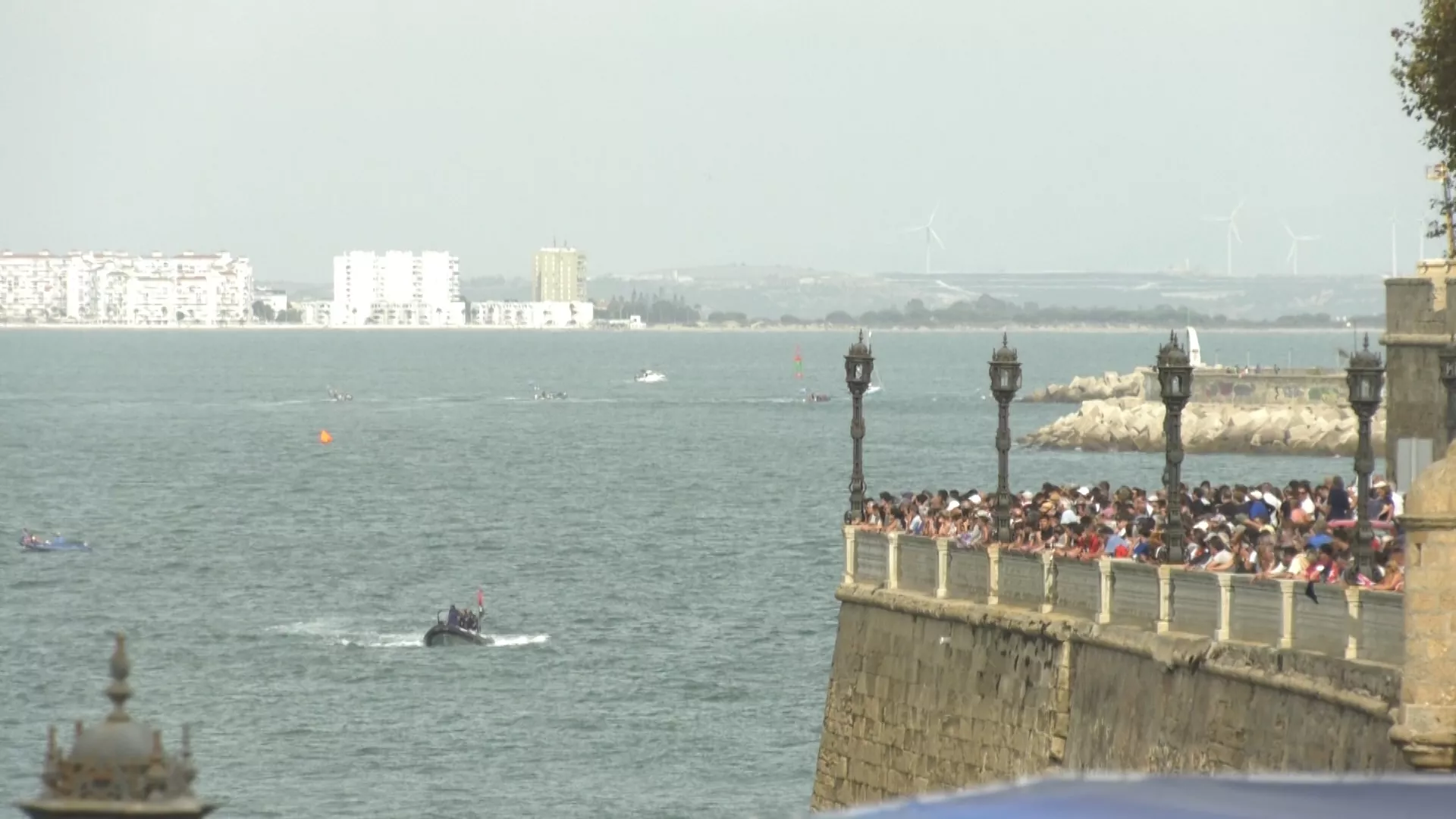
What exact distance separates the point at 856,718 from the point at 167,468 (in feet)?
324

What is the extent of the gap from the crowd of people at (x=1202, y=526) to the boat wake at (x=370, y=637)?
2674 centimetres

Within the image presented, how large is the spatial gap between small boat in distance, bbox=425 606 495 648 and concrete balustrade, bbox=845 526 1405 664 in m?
29.4

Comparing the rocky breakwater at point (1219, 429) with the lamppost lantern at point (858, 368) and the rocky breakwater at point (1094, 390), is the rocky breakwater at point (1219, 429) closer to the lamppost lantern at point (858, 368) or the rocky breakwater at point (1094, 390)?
the rocky breakwater at point (1094, 390)

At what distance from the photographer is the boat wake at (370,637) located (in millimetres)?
58594

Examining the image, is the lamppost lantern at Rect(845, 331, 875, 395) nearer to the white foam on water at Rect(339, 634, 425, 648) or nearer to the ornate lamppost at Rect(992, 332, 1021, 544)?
the ornate lamppost at Rect(992, 332, 1021, 544)

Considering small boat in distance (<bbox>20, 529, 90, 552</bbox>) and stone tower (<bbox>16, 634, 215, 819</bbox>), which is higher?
stone tower (<bbox>16, 634, 215, 819</bbox>)

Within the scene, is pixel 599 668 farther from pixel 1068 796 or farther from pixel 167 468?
pixel 167 468

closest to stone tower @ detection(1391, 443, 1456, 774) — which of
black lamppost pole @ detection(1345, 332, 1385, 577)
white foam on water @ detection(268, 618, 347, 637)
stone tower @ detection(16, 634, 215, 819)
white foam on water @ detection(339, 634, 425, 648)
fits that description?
black lamppost pole @ detection(1345, 332, 1385, 577)

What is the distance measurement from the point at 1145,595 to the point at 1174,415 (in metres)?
3.31

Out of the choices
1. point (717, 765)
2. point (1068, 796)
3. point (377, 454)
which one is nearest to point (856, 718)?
point (717, 765)

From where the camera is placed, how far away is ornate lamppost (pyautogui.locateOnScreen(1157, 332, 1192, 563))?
24.0 meters

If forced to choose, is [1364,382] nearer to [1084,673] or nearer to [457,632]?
[1084,673]

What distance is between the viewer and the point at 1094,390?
17662 cm

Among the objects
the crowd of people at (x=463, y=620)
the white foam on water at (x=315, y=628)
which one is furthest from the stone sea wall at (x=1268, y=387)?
the crowd of people at (x=463, y=620)
